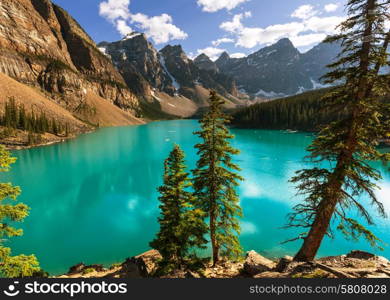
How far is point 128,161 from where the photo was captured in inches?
2334

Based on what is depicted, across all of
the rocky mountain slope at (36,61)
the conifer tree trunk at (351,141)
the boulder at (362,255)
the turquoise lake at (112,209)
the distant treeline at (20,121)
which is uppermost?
the rocky mountain slope at (36,61)

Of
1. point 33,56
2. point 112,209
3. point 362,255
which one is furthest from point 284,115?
point 33,56

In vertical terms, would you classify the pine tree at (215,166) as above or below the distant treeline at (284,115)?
below

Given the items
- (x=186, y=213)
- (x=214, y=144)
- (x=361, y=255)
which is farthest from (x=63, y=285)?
(x=361, y=255)

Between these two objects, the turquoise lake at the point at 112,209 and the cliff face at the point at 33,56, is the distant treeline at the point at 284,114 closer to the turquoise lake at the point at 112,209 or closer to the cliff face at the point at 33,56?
the turquoise lake at the point at 112,209

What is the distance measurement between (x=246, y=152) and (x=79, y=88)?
170m

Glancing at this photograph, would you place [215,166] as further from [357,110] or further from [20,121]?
[20,121]

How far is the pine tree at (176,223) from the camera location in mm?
12102

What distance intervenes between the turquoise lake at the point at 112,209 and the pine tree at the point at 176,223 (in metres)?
9.40

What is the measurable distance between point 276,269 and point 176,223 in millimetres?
5933

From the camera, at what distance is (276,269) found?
428 inches

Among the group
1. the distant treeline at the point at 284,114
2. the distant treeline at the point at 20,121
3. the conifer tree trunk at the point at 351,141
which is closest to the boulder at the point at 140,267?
the conifer tree trunk at the point at 351,141

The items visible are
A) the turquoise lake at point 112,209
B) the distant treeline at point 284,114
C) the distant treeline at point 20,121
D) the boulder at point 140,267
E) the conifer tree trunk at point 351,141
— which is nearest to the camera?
the conifer tree trunk at point 351,141

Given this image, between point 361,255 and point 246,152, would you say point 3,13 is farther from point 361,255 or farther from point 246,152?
point 361,255
